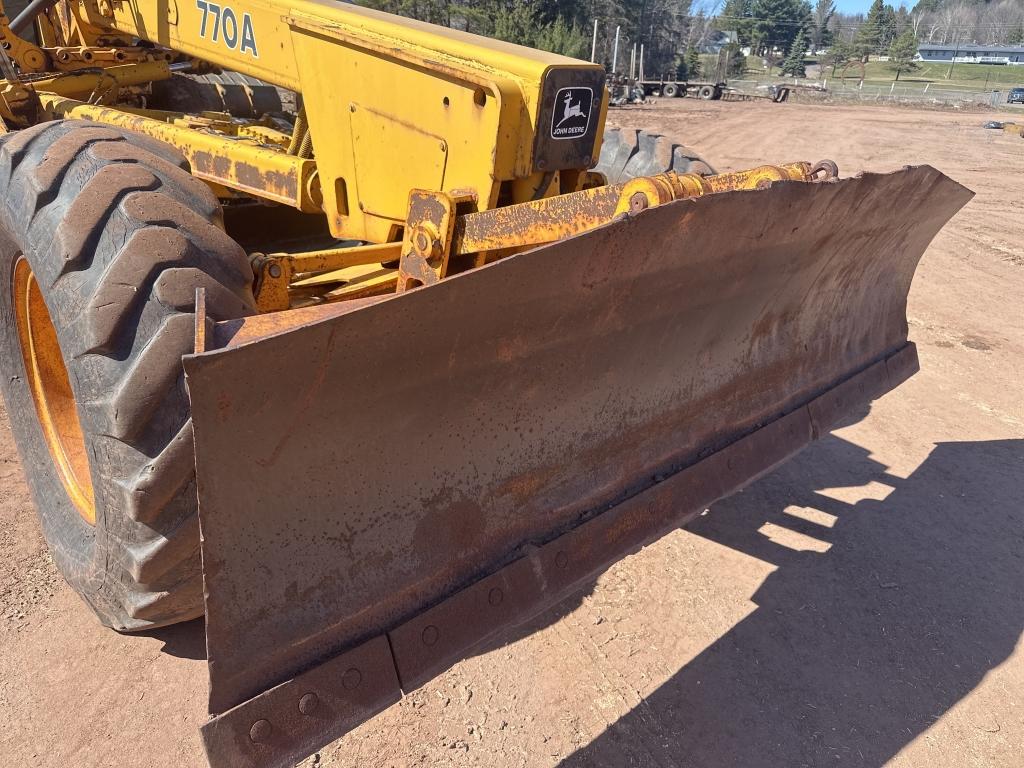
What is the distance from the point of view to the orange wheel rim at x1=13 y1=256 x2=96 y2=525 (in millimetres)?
2830

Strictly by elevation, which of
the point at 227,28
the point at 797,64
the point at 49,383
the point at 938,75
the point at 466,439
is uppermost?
the point at 227,28

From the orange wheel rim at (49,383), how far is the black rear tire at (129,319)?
1.27 ft

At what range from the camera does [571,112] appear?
253 centimetres

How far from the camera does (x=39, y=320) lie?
2.96 m

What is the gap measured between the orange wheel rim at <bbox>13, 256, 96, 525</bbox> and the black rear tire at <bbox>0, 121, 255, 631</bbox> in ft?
1.27

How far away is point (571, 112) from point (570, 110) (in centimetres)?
1

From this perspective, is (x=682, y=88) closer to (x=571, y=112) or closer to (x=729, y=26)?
(x=571, y=112)

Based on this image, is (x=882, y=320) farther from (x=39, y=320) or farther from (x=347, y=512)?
(x=39, y=320)

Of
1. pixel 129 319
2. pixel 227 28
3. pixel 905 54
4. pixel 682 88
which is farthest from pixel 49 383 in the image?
pixel 905 54

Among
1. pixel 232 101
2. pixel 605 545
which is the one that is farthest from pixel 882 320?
pixel 232 101

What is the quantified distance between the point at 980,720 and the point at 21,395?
3.62 metres

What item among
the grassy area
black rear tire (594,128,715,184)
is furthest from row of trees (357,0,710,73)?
black rear tire (594,128,715,184)

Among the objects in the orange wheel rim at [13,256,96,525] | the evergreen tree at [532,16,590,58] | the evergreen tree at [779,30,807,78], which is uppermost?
the orange wheel rim at [13,256,96,525]

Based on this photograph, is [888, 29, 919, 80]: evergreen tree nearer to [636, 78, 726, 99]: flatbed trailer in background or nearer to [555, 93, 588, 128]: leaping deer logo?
[636, 78, 726, 99]: flatbed trailer in background
